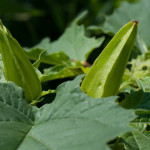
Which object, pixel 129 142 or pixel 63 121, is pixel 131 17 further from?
pixel 63 121

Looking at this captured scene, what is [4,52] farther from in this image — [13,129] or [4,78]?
[13,129]

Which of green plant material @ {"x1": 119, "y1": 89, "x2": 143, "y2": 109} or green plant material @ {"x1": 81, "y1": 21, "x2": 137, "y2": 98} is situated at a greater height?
green plant material @ {"x1": 81, "y1": 21, "x2": 137, "y2": 98}

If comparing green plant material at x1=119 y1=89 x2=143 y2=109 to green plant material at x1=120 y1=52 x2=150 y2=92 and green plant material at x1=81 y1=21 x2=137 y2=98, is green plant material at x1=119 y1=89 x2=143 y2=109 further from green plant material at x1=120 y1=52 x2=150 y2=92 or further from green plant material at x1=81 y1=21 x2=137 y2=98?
green plant material at x1=120 y1=52 x2=150 y2=92

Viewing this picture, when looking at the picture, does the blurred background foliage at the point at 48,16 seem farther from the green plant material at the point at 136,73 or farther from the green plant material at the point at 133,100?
the green plant material at the point at 133,100

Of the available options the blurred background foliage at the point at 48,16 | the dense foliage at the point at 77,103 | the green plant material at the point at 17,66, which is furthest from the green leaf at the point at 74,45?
the blurred background foliage at the point at 48,16

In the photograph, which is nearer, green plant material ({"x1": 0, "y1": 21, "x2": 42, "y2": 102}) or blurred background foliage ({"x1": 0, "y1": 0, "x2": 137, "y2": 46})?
green plant material ({"x1": 0, "y1": 21, "x2": 42, "y2": 102})

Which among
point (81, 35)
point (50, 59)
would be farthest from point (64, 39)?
point (50, 59)

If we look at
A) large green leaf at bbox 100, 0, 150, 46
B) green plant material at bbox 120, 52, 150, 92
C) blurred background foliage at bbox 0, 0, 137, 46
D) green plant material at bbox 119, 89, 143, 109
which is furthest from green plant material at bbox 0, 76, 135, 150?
blurred background foliage at bbox 0, 0, 137, 46
